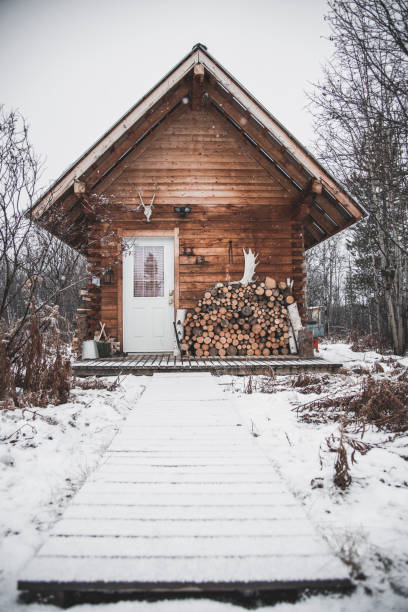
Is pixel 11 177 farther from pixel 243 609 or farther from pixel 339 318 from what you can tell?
pixel 339 318

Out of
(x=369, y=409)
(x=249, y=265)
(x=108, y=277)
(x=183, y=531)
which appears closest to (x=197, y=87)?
(x=249, y=265)

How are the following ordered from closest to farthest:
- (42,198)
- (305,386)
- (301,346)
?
(305,386), (42,198), (301,346)

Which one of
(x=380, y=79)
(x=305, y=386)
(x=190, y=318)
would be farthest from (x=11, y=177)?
(x=380, y=79)

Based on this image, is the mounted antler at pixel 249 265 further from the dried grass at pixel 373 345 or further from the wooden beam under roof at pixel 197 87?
the dried grass at pixel 373 345

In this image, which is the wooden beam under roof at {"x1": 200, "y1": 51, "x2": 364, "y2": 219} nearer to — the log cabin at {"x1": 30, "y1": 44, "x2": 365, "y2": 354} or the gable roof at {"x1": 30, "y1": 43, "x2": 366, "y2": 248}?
the gable roof at {"x1": 30, "y1": 43, "x2": 366, "y2": 248}

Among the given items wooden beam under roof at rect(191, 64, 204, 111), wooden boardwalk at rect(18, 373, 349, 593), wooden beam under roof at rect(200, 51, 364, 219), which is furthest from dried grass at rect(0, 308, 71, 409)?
wooden beam under roof at rect(191, 64, 204, 111)

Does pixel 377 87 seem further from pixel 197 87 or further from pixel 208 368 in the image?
pixel 208 368

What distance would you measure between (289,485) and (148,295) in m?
5.88

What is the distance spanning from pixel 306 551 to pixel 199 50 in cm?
809

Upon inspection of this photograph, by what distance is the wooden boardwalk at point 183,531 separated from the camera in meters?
1.24

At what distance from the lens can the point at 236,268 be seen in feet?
24.5

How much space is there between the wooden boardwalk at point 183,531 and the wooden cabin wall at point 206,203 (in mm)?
5300

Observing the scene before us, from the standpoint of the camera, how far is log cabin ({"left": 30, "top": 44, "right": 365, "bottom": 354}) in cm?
726

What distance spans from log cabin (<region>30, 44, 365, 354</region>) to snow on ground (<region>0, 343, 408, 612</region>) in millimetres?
3957
